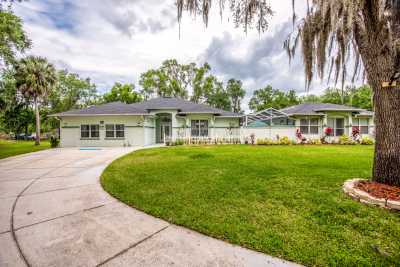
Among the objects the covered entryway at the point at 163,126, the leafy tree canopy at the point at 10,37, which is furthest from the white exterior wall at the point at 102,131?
the leafy tree canopy at the point at 10,37

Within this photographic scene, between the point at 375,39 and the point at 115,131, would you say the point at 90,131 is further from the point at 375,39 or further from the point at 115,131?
the point at 375,39

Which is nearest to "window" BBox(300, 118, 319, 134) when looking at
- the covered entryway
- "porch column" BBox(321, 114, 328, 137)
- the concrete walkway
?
"porch column" BBox(321, 114, 328, 137)

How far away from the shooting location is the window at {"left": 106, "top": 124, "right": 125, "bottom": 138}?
15.8 m

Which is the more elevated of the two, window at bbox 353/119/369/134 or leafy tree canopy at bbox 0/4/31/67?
leafy tree canopy at bbox 0/4/31/67

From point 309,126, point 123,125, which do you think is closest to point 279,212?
point 123,125

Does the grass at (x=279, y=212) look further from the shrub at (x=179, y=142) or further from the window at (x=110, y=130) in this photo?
the window at (x=110, y=130)

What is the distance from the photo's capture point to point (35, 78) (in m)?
19.8

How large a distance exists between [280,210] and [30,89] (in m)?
26.7

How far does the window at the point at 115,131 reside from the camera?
15.8 m

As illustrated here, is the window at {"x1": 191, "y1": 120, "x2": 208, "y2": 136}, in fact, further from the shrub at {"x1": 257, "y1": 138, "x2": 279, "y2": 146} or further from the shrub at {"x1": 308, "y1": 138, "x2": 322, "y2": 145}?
the shrub at {"x1": 308, "y1": 138, "x2": 322, "y2": 145}

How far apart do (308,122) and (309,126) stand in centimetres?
39

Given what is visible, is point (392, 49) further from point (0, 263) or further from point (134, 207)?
point (0, 263)

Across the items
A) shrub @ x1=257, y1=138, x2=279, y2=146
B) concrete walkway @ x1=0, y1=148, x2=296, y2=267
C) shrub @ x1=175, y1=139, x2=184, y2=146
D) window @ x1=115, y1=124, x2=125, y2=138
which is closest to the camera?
concrete walkway @ x1=0, y1=148, x2=296, y2=267

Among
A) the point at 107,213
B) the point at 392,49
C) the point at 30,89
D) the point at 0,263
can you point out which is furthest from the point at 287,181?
the point at 30,89
